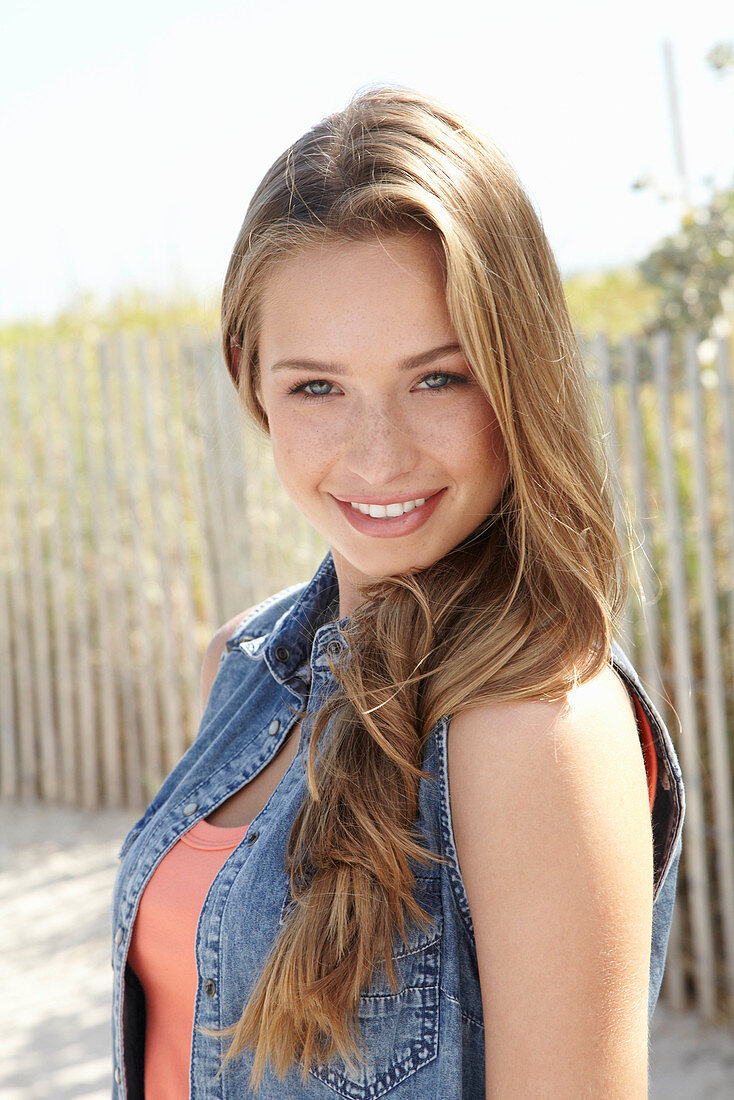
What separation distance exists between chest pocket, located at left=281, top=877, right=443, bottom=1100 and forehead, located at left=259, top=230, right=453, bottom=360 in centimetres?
68

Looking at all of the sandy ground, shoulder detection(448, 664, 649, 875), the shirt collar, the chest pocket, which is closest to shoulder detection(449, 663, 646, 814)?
shoulder detection(448, 664, 649, 875)

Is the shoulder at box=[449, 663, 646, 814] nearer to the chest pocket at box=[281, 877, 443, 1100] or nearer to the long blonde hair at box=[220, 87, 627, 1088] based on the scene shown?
the long blonde hair at box=[220, 87, 627, 1088]

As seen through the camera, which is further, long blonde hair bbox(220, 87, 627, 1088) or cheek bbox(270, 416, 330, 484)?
cheek bbox(270, 416, 330, 484)

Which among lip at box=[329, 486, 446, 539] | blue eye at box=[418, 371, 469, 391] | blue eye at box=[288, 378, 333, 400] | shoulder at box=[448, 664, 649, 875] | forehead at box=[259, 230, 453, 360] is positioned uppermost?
forehead at box=[259, 230, 453, 360]

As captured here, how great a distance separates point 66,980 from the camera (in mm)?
4156

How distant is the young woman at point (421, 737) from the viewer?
1018 mm

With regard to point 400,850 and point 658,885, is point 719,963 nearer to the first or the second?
point 658,885

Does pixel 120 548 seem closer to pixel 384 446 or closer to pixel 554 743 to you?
pixel 384 446

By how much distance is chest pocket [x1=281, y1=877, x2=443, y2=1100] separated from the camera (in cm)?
115

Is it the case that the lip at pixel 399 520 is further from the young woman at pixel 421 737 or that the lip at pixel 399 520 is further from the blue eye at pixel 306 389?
the blue eye at pixel 306 389

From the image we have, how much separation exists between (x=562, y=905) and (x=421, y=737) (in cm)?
27

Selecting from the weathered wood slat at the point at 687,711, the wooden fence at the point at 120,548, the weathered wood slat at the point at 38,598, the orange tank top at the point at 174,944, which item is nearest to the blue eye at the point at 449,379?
the orange tank top at the point at 174,944

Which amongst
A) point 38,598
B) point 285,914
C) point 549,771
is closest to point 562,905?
point 549,771

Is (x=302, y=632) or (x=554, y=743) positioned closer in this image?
(x=554, y=743)
